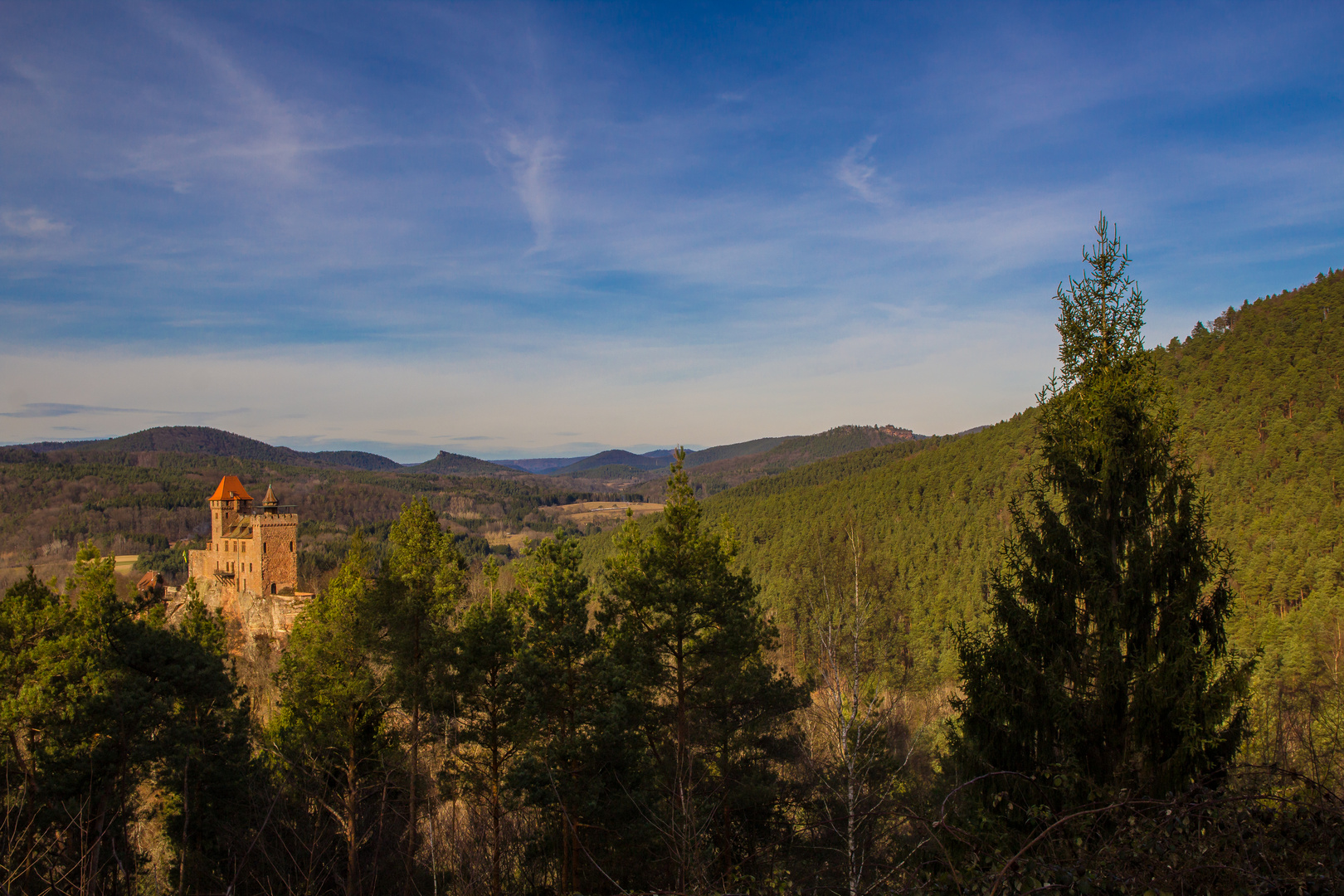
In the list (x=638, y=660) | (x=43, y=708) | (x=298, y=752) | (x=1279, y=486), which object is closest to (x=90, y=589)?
(x=43, y=708)

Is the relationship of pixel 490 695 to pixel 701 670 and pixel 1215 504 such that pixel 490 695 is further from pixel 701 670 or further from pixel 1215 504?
pixel 1215 504

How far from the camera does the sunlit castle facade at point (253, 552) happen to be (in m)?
45.1

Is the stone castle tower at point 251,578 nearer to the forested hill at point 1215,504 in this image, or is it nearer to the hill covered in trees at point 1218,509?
the hill covered in trees at point 1218,509

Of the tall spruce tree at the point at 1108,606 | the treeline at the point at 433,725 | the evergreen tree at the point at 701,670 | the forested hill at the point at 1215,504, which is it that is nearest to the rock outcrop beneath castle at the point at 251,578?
the treeline at the point at 433,725

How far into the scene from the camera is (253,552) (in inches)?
1791

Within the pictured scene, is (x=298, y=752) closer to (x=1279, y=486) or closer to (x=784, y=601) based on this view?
(x=784, y=601)

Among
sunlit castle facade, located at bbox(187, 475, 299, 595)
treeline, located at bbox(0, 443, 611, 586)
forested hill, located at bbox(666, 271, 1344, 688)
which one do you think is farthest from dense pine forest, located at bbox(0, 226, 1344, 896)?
treeline, located at bbox(0, 443, 611, 586)

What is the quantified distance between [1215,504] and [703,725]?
55639mm

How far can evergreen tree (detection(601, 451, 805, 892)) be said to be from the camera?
49.1ft

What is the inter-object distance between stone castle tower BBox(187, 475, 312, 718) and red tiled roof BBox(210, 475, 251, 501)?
63 mm

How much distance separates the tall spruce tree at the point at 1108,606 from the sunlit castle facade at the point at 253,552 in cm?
4461

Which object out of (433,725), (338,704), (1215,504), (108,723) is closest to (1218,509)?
(1215,504)

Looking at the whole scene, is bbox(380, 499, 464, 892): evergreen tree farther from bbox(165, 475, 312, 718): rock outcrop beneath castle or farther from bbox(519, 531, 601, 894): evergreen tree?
bbox(165, 475, 312, 718): rock outcrop beneath castle

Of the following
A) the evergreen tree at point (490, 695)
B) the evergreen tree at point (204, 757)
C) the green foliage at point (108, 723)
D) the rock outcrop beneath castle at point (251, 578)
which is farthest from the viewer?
the rock outcrop beneath castle at point (251, 578)
